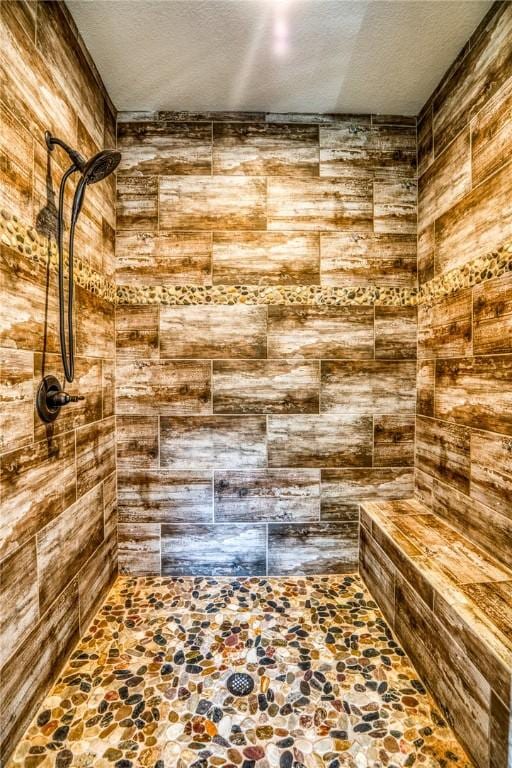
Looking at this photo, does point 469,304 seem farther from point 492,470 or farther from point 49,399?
point 49,399

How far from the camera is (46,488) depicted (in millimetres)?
1169

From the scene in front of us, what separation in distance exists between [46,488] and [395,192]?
2.07m

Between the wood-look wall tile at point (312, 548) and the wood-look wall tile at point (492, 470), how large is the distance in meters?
0.66

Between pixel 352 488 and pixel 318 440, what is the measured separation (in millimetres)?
312

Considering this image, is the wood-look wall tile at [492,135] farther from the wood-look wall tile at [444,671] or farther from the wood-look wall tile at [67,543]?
the wood-look wall tile at [67,543]

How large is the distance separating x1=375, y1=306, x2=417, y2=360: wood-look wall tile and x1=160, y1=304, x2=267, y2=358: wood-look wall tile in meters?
0.61

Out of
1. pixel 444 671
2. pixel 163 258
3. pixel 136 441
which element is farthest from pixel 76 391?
pixel 444 671

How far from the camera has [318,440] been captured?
179 cm

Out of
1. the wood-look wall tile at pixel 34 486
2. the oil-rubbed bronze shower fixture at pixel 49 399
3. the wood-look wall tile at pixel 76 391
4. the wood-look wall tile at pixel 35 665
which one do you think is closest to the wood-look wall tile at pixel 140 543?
the wood-look wall tile at pixel 35 665

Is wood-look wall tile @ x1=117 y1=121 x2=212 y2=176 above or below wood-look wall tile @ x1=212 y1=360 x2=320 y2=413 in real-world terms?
above

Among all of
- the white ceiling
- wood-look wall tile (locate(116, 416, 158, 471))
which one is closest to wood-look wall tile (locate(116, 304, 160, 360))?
wood-look wall tile (locate(116, 416, 158, 471))

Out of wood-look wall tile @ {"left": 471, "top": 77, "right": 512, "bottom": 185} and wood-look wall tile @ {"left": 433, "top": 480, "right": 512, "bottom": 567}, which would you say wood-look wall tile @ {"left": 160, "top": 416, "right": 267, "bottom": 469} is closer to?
wood-look wall tile @ {"left": 433, "top": 480, "right": 512, "bottom": 567}

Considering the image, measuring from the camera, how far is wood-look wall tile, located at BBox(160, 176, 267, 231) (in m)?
1.75

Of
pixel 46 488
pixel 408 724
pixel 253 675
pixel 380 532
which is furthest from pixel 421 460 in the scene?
pixel 46 488
